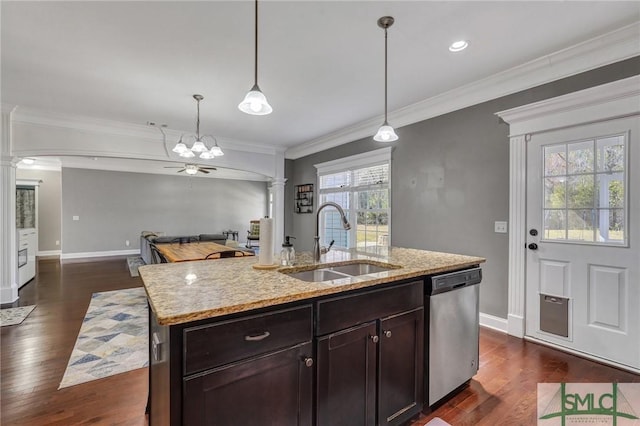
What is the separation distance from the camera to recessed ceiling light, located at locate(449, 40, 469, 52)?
2.46m

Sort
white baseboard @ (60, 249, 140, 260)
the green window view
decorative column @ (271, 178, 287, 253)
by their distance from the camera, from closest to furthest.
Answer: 1. the green window view
2. decorative column @ (271, 178, 287, 253)
3. white baseboard @ (60, 249, 140, 260)

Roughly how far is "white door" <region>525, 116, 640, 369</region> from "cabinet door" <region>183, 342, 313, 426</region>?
2652 mm

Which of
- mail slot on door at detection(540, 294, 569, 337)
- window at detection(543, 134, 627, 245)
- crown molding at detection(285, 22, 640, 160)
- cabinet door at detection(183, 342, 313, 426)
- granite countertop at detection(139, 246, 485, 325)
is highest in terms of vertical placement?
crown molding at detection(285, 22, 640, 160)

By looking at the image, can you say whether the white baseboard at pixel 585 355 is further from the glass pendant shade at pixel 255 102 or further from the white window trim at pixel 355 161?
the glass pendant shade at pixel 255 102

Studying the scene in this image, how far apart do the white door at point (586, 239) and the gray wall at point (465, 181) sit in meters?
0.29

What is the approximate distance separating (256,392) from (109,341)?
2583 millimetres

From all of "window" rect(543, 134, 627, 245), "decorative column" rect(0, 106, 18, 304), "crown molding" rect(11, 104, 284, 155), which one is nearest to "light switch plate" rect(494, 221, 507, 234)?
"window" rect(543, 134, 627, 245)

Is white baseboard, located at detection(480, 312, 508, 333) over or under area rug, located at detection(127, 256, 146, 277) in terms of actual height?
over

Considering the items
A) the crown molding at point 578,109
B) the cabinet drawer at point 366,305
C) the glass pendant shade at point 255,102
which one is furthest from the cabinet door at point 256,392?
the crown molding at point 578,109

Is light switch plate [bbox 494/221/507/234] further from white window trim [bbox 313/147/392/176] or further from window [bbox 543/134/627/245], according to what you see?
white window trim [bbox 313/147/392/176]

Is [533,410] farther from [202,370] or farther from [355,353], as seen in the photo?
[202,370]

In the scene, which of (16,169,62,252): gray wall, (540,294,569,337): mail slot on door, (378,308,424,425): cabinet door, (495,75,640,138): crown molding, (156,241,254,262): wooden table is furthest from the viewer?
(16,169,62,252): gray wall

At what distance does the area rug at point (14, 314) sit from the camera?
10.9 feet

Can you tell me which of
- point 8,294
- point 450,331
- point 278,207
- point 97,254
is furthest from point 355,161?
point 97,254
